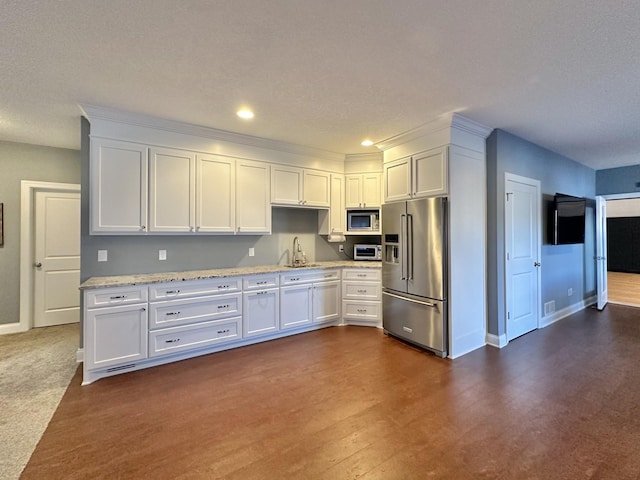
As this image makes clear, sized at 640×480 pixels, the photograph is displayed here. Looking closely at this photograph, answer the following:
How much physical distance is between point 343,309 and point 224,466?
2.89m

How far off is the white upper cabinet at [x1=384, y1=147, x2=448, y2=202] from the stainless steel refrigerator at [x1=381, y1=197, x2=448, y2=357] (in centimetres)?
16

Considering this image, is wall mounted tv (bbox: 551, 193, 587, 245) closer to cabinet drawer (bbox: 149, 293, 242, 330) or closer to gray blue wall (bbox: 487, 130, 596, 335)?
gray blue wall (bbox: 487, 130, 596, 335)

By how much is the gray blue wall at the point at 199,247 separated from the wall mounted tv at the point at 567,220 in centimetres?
310

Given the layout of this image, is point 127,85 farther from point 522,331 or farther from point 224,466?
point 522,331

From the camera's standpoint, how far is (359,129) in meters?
3.59

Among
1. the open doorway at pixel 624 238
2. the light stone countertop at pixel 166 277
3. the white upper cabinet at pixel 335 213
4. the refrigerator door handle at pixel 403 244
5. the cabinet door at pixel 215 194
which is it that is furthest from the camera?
the open doorway at pixel 624 238

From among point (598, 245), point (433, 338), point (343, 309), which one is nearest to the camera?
point (433, 338)

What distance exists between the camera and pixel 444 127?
10.8 ft

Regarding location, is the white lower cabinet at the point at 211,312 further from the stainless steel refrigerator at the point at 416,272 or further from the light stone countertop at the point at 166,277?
the stainless steel refrigerator at the point at 416,272

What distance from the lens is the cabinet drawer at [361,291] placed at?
438cm

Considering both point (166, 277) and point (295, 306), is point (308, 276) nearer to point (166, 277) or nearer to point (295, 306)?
point (295, 306)

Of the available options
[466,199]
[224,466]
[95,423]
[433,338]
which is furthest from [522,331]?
[95,423]

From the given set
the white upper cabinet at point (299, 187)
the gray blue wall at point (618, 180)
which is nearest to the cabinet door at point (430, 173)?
the white upper cabinet at point (299, 187)

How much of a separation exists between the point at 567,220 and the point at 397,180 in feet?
9.78
